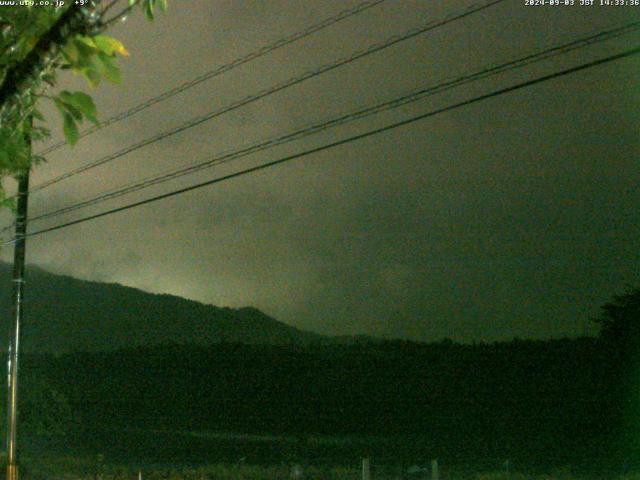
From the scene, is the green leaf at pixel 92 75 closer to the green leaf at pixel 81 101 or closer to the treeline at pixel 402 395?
the green leaf at pixel 81 101

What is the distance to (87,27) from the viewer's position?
3.74 m

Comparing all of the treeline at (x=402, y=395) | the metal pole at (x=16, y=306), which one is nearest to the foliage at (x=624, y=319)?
the treeline at (x=402, y=395)

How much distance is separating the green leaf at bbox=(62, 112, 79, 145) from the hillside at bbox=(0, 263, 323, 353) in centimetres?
7697

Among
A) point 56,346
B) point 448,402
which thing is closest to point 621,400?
point 448,402

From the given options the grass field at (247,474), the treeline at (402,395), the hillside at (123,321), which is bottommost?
the grass field at (247,474)

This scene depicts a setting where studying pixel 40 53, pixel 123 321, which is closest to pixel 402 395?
pixel 40 53

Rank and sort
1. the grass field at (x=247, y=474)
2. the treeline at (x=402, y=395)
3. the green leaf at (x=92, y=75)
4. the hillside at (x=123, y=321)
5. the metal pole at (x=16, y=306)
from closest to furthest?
the green leaf at (x=92, y=75), the metal pole at (x=16, y=306), the grass field at (x=247, y=474), the treeline at (x=402, y=395), the hillside at (x=123, y=321)

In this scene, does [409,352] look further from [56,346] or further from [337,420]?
[56,346]

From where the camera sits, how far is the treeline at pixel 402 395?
39.5m

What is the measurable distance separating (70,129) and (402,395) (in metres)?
51.9

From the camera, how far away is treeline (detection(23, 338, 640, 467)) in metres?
39.5

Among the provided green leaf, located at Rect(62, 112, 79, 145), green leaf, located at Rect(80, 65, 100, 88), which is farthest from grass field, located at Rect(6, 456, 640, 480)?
green leaf, located at Rect(80, 65, 100, 88)

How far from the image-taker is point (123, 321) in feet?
346

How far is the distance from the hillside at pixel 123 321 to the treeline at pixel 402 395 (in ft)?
52.9
